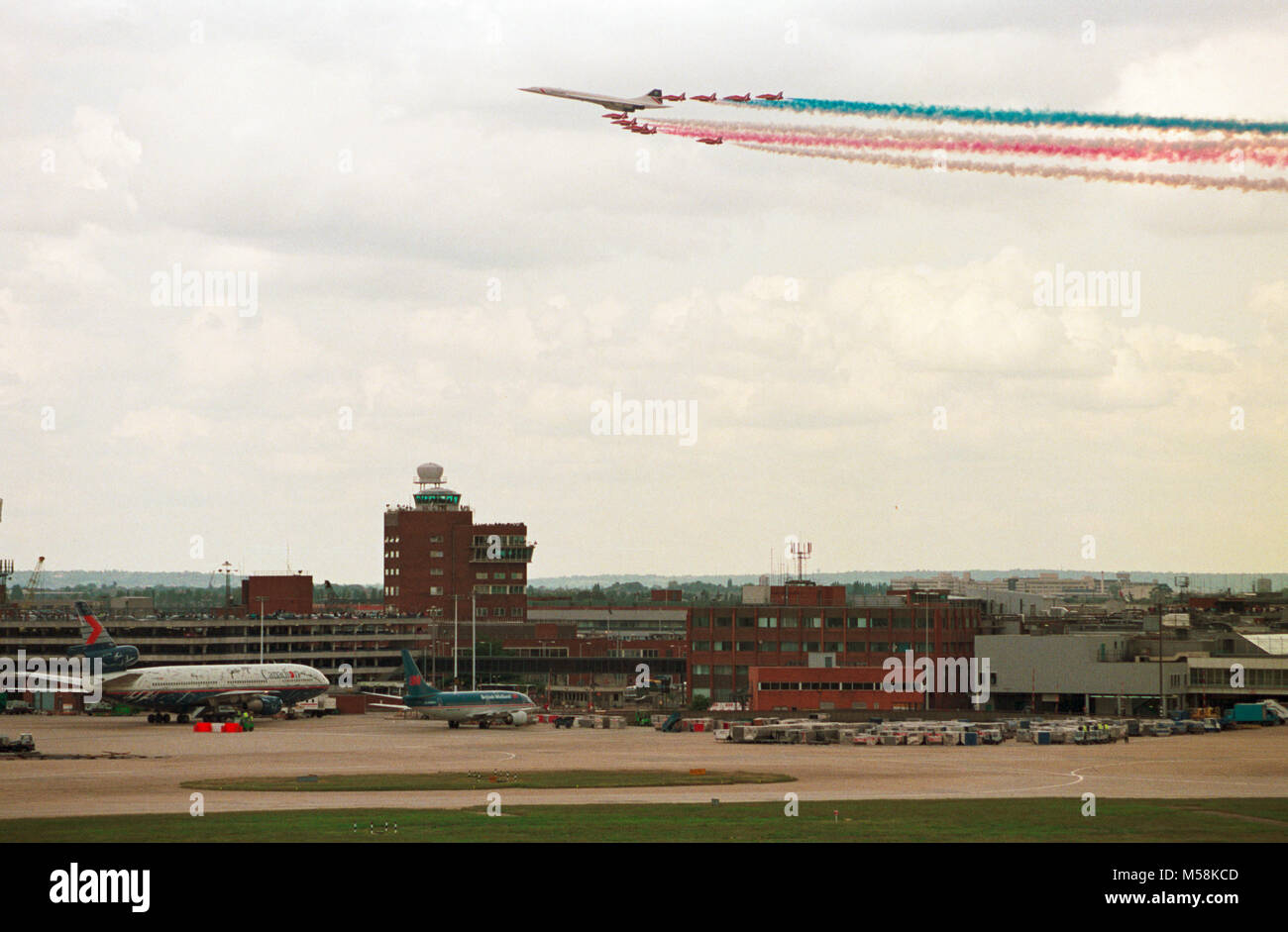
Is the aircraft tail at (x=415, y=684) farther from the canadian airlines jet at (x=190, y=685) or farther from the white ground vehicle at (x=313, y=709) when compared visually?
the white ground vehicle at (x=313, y=709)

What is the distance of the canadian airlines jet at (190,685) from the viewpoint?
176 meters

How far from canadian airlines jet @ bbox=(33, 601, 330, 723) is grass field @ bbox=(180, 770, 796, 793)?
73782 millimetres

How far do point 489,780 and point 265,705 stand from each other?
82.2m

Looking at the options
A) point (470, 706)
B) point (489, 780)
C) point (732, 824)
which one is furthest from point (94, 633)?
point (732, 824)

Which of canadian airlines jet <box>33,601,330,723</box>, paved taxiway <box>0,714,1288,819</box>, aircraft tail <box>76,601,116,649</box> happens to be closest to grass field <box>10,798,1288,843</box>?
paved taxiway <box>0,714,1288,819</box>

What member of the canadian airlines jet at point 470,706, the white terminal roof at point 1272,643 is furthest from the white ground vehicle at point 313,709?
the white terminal roof at point 1272,643

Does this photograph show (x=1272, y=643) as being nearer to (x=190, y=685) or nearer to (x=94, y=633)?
(x=190, y=685)

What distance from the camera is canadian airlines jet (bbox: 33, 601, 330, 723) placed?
176250mm

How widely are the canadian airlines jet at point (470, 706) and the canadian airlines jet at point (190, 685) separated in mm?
21125

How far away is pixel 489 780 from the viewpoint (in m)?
106
